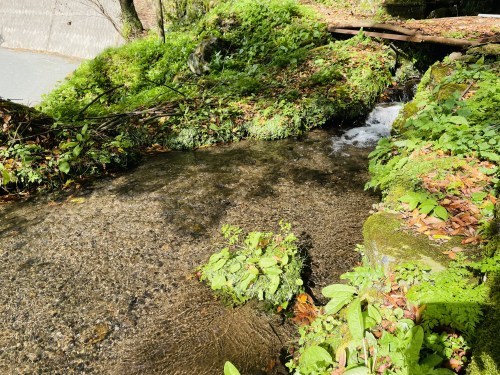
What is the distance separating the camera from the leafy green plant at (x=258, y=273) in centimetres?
306

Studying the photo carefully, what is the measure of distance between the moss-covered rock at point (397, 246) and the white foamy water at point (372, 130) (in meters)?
3.33

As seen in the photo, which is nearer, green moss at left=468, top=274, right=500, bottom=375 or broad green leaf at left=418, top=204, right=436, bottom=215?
green moss at left=468, top=274, right=500, bottom=375

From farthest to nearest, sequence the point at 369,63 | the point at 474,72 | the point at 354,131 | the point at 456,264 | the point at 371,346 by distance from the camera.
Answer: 1. the point at 369,63
2. the point at 354,131
3. the point at 474,72
4. the point at 456,264
5. the point at 371,346

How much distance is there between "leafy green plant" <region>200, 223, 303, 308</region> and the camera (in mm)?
3064

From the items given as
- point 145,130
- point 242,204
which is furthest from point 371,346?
point 145,130

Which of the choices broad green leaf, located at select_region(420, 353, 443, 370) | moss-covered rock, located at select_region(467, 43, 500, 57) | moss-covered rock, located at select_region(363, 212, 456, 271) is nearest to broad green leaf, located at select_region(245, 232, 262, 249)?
moss-covered rock, located at select_region(363, 212, 456, 271)

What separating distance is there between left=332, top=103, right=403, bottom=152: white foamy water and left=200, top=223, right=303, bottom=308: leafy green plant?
10.7 ft

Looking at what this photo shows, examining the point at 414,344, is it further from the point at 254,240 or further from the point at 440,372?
the point at 254,240

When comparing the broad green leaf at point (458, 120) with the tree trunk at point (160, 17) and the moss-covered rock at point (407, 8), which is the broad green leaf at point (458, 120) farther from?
the tree trunk at point (160, 17)

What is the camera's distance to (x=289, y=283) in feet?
10.2

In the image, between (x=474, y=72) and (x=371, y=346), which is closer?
(x=371, y=346)

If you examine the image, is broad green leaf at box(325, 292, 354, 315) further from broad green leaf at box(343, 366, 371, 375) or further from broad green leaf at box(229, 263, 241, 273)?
broad green leaf at box(229, 263, 241, 273)

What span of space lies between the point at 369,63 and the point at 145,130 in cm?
545

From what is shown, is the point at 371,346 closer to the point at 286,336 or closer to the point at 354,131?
the point at 286,336
